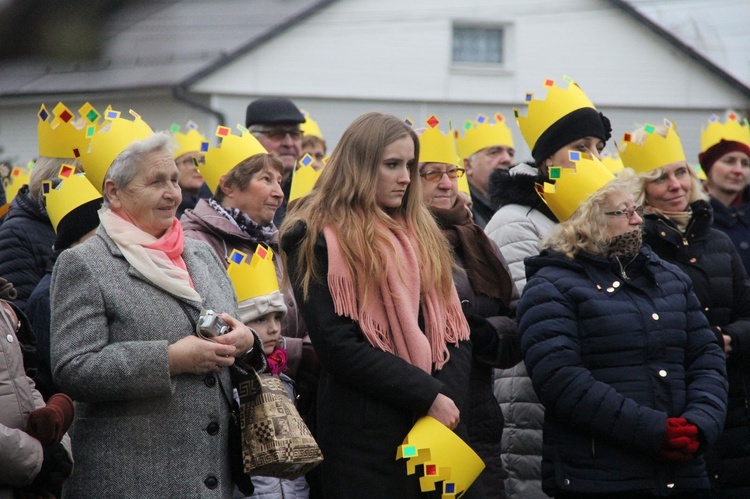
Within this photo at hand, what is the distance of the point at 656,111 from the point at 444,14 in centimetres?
515

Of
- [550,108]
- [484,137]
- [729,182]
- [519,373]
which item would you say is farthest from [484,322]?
[484,137]

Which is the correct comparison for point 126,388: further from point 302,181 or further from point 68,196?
point 302,181

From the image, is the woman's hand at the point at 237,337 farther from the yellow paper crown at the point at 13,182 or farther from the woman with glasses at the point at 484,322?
A: the yellow paper crown at the point at 13,182

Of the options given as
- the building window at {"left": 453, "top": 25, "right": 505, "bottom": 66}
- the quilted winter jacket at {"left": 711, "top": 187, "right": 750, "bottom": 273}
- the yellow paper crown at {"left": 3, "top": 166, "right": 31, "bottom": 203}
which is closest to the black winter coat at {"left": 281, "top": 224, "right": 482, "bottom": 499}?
the quilted winter jacket at {"left": 711, "top": 187, "right": 750, "bottom": 273}

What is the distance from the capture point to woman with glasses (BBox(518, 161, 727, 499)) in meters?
4.80

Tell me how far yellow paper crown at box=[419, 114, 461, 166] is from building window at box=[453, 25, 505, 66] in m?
19.8

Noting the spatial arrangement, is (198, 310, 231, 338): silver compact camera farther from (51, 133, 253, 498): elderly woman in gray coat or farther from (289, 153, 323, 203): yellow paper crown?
(289, 153, 323, 203): yellow paper crown

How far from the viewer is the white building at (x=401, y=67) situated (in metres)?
23.8

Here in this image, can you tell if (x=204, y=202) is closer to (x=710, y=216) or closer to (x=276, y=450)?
(x=276, y=450)

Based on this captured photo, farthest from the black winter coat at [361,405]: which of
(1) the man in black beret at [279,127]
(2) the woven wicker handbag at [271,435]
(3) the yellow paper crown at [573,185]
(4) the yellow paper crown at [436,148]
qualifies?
(1) the man in black beret at [279,127]

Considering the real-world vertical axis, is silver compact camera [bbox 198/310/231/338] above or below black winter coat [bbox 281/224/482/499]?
above

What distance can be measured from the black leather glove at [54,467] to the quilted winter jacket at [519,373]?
2323 millimetres

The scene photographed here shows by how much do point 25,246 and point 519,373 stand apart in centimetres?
241

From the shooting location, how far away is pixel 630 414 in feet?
15.6
